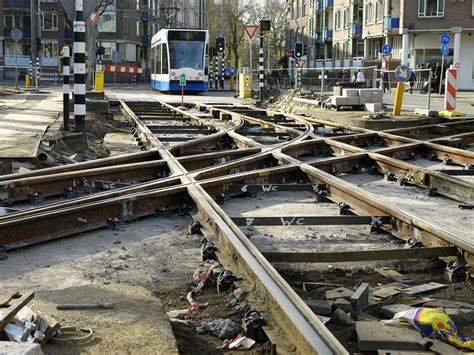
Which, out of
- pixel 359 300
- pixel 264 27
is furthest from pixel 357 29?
pixel 359 300

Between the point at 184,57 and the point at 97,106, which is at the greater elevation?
the point at 184,57

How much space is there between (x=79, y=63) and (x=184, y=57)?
25451 mm

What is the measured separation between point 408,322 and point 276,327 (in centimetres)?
75

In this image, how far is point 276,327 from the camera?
3.64 meters

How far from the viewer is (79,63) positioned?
1223cm

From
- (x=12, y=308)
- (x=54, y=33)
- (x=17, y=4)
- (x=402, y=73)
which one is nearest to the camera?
(x=12, y=308)

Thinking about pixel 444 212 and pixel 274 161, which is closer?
pixel 444 212

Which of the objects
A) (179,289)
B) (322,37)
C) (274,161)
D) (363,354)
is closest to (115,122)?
(274,161)

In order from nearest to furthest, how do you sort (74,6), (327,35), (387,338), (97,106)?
1. (387,338)
2. (74,6)
3. (97,106)
4. (327,35)

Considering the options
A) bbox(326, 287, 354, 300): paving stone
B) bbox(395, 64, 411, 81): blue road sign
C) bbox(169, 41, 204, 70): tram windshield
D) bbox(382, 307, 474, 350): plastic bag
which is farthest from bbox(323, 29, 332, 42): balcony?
bbox(382, 307, 474, 350): plastic bag

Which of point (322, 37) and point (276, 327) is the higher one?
point (322, 37)

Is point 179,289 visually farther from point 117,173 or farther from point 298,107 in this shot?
point 298,107

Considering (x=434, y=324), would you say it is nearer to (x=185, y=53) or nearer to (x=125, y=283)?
(x=125, y=283)

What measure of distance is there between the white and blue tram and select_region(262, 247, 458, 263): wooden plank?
106ft
